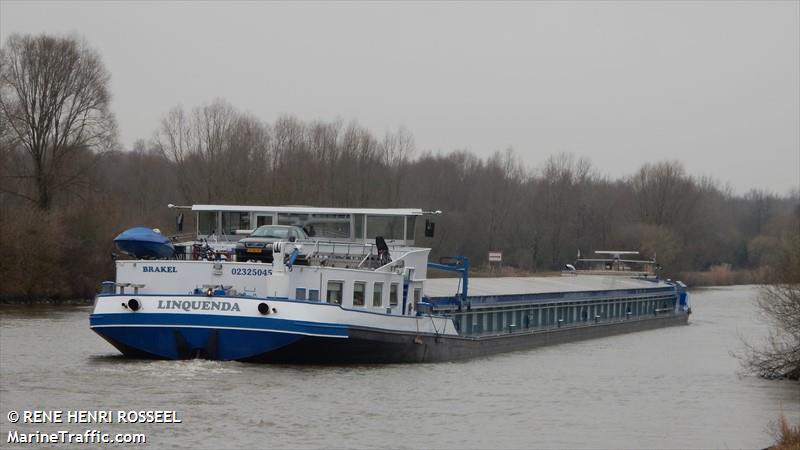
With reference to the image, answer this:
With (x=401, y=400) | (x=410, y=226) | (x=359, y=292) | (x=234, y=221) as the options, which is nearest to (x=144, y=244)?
(x=234, y=221)

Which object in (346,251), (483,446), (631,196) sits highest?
(631,196)

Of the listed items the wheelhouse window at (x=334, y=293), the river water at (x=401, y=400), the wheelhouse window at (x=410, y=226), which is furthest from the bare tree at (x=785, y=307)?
the wheelhouse window at (x=334, y=293)

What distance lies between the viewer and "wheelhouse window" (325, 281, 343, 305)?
90.7 feet

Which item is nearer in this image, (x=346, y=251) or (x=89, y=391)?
(x=89, y=391)

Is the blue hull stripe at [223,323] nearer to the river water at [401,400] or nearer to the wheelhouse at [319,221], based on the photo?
the river water at [401,400]

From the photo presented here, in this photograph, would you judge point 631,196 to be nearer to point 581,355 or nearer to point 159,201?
point 159,201

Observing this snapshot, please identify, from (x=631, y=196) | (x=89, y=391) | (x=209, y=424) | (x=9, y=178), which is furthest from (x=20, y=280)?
(x=631, y=196)

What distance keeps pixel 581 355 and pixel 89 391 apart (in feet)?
62.5

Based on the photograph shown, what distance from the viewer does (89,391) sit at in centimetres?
2231

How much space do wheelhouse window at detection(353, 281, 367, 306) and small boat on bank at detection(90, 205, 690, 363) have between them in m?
0.03

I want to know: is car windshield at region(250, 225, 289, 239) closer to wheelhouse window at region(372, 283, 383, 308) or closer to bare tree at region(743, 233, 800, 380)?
wheelhouse window at region(372, 283, 383, 308)

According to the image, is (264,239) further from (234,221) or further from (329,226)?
(234,221)

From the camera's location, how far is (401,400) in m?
23.5

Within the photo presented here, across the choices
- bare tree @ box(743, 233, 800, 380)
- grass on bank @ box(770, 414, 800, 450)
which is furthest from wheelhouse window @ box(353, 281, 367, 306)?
grass on bank @ box(770, 414, 800, 450)
